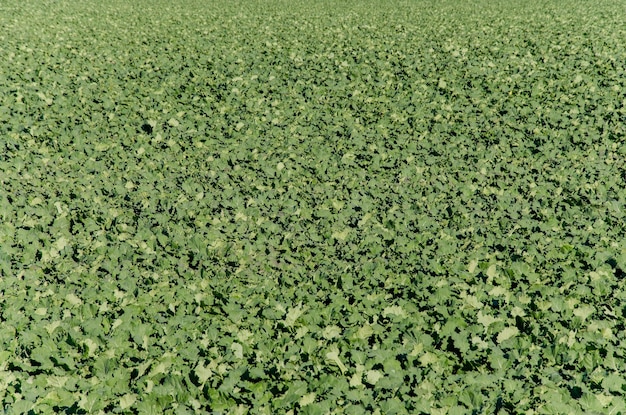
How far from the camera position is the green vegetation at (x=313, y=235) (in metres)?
3.46

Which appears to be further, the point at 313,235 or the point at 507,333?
the point at 313,235

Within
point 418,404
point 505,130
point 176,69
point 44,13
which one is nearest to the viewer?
point 418,404

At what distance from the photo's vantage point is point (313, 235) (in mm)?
5508

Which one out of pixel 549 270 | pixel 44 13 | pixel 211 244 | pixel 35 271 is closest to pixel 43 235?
pixel 35 271

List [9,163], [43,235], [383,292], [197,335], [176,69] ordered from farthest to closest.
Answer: [176,69] < [9,163] < [43,235] < [383,292] < [197,335]

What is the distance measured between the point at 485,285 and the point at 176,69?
9.78 m

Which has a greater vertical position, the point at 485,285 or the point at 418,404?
the point at 485,285

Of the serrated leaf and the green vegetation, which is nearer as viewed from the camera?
the green vegetation

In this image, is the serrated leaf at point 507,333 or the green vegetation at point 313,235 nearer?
the green vegetation at point 313,235

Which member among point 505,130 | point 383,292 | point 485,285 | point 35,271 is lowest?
point 35,271

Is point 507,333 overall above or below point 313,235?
above

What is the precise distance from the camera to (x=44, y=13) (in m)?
17.5

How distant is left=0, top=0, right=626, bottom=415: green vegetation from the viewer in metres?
3.46

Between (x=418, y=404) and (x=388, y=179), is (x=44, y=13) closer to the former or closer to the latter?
(x=388, y=179)
